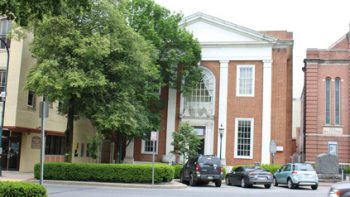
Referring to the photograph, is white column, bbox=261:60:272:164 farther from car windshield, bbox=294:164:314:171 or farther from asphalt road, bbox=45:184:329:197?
asphalt road, bbox=45:184:329:197

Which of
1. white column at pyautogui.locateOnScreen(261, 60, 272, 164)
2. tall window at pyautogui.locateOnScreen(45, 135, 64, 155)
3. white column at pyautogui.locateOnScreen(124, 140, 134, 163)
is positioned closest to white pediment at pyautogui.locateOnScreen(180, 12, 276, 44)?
white column at pyautogui.locateOnScreen(261, 60, 272, 164)

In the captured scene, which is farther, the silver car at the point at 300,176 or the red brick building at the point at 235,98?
the red brick building at the point at 235,98

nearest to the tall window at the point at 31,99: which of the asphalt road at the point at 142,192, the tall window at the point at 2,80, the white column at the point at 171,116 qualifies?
the tall window at the point at 2,80

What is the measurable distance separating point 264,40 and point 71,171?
23.6m

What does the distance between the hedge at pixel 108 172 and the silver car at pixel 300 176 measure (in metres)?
7.94

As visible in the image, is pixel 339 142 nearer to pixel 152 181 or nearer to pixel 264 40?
pixel 264 40

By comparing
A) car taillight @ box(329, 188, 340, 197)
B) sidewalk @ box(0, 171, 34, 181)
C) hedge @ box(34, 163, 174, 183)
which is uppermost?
car taillight @ box(329, 188, 340, 197)

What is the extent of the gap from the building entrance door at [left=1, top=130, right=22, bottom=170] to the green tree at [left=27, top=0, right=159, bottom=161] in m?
5.76

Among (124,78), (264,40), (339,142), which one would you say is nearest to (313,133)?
(339,142)

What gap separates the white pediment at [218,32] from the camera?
43.4 metres

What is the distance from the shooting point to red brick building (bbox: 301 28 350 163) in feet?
159

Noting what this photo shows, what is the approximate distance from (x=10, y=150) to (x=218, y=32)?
2152cm

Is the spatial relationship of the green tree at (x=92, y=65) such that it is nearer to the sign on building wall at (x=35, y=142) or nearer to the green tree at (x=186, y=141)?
the sign on building wall at (x=35, y=142)

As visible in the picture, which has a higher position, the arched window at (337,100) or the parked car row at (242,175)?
the arched window at (337,100)
